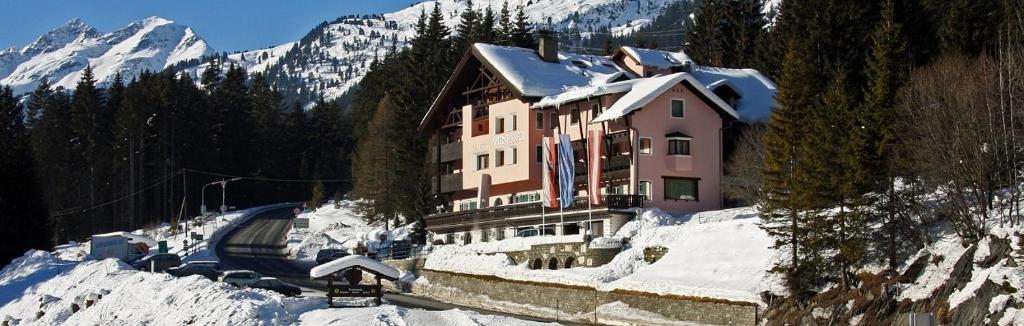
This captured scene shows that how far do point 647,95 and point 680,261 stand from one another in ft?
53.4

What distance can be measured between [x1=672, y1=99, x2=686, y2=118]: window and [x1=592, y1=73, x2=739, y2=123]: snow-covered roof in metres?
1.15

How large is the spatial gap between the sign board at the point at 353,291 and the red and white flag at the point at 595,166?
19.6m

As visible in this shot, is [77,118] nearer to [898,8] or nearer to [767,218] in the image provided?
[898,8]

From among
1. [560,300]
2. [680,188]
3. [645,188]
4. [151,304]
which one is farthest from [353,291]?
[680,188]

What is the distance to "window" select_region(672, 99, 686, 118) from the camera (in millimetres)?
68188

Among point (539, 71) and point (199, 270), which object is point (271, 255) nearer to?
point (199, 270)

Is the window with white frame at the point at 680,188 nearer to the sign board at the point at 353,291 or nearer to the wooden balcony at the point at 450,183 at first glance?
the wooden balcony at the point at 450,183

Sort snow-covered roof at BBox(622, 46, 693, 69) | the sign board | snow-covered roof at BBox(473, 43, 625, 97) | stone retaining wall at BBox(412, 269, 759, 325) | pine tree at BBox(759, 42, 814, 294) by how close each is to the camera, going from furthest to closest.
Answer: snow-covered roof at BBox(622, 46, 693, 69)
snow-covered roof at BBox(473, 43, 625, 97)
pine tree at BBox(759, 42, 814, 294)
stone retaining wall at BBox(412, 269, 759, 325)
the sign board

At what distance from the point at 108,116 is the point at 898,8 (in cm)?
7667

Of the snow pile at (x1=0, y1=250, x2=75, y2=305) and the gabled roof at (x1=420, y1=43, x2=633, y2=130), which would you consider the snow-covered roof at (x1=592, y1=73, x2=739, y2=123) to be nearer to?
the gabled roof at (x1=420, y1=43, x2=633, y2=130)

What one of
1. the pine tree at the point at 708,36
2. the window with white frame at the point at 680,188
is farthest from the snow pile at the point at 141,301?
the pine tree at the point at 708,36

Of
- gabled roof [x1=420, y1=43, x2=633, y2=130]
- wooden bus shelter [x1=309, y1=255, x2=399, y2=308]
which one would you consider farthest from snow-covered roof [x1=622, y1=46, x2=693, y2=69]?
wooden bus shelter [x1=309, y1=255, x2=399, y2=308]

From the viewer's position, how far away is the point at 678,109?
68.3 metres

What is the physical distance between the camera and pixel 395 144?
9456 centimetres
